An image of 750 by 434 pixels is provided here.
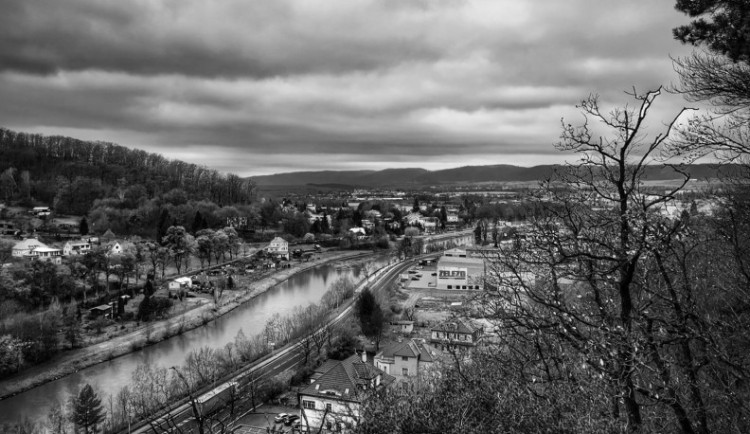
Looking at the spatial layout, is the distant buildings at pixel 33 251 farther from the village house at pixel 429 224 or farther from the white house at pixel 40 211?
the village house at pixel 429 224

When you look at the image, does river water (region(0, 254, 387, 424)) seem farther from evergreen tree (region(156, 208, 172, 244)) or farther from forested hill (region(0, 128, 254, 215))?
forested hill (region(0, 128, 254, 215))

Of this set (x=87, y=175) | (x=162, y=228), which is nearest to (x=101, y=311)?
(x=162, y=228)

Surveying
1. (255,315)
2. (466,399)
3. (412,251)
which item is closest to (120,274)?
(255,315)

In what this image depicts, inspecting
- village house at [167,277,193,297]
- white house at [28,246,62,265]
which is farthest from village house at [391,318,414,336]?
white house at [28,246,62,265]

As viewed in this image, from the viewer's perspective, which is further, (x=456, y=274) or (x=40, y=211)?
(x=40, y=211)

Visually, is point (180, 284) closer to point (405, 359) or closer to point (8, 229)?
point (405, 359)

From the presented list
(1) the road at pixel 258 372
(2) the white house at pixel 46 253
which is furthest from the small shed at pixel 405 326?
(2) the white house at pixel 46 253
